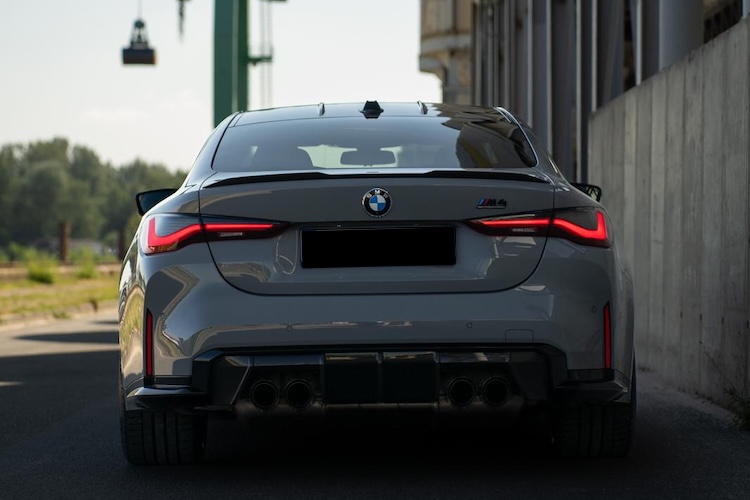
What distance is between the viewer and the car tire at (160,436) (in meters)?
5.22

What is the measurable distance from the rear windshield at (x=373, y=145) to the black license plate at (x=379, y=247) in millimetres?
503

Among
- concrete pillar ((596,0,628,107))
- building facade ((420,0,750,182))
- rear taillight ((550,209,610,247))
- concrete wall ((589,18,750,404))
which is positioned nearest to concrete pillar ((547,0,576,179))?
building facade ((420,0,750,182))

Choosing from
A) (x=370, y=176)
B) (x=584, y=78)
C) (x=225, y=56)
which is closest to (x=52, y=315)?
(x=584, y=78)

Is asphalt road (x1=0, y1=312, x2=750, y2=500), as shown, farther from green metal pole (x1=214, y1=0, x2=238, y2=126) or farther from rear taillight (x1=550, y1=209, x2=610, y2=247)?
green metal pole (x1=214, y1=0, x2=238, y2=126)

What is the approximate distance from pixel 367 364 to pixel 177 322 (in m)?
0.70

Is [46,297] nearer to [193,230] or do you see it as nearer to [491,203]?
[193,230]

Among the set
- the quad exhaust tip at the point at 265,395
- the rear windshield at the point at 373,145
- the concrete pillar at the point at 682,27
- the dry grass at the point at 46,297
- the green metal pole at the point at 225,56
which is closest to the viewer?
the quad exhaust tip at the point at 265,395

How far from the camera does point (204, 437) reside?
18.1 feet

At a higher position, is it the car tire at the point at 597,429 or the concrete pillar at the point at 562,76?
the concrete pillar at the point at 562,76

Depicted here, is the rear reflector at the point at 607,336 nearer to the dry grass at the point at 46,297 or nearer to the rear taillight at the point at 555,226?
the rear taillight at the point at 555,226

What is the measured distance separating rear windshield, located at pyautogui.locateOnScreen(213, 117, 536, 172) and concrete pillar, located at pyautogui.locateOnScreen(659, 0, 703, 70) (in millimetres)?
5076

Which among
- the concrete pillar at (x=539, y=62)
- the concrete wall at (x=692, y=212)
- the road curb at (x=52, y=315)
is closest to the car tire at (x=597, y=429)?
the concrete wall at (x=692, y=212)

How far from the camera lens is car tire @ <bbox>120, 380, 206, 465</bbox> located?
17.1 ft

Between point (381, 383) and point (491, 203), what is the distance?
75 centimetres
